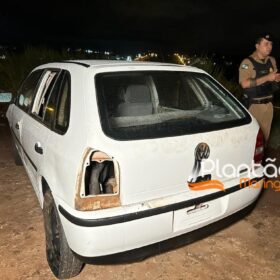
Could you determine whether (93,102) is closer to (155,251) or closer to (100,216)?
(100,216)

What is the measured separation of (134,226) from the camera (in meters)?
2.03

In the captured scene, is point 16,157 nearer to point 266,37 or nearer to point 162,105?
point 162,105

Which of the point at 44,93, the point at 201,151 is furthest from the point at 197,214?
the point at 44,93

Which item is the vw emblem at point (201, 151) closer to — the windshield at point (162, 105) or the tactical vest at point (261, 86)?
the windshield at point (162, 105)

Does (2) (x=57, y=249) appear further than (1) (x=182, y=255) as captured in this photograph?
No

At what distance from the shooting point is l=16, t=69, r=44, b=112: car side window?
3436 mm

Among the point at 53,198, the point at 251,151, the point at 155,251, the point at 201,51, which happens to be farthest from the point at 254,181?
the point at 201,51

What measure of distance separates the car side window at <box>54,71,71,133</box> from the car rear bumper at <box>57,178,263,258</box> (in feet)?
1.81

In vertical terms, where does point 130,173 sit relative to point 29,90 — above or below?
below

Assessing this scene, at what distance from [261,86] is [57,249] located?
128 inches

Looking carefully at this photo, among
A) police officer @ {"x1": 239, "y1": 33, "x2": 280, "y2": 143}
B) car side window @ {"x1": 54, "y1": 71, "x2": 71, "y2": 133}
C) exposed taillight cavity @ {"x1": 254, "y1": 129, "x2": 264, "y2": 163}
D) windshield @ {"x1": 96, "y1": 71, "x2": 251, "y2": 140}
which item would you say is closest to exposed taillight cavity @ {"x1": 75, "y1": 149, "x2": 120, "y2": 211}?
windshield @ {"x1": 96, "y1": 71, "x2": 251, "y2": 140}

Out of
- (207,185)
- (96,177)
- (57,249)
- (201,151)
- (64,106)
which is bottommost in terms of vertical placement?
(57,249)

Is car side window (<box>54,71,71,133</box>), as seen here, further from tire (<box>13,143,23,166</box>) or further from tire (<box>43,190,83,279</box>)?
tire (<box>13,143,23,166</box>)

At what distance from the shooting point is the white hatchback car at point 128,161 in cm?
201
